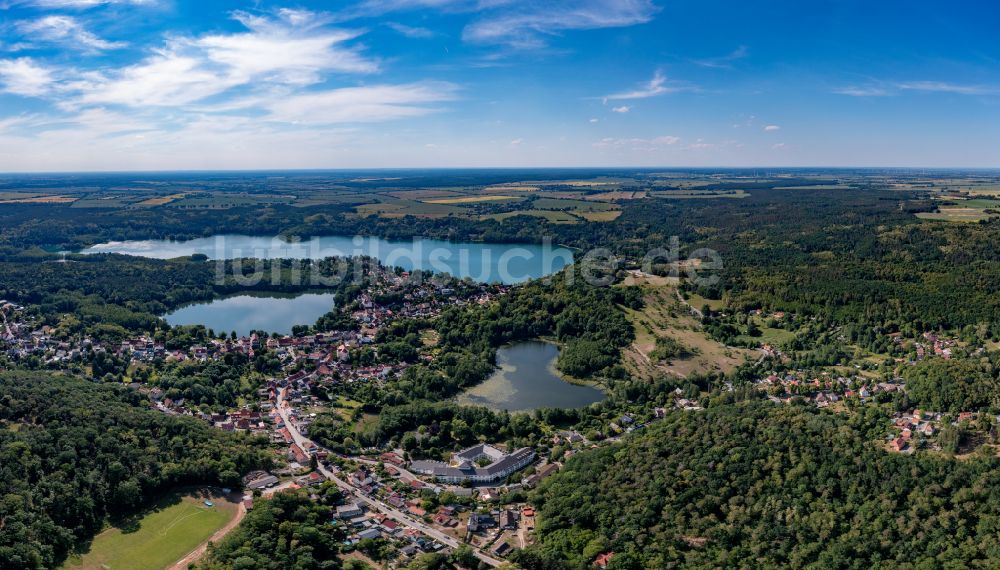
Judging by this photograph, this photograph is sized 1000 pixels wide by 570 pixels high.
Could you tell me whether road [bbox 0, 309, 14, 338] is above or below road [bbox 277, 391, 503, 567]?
above

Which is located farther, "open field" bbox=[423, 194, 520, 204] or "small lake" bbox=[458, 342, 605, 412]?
"open field" bbox=[423, 194, 520, 204]

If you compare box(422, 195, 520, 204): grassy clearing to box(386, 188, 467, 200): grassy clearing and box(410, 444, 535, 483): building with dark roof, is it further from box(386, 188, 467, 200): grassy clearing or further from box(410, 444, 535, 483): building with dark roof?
box(410, 444, 535, 483): building with dark roof

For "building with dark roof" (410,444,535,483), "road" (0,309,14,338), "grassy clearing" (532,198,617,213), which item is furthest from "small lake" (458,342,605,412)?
"grassy clearing" (532,198,617,213)

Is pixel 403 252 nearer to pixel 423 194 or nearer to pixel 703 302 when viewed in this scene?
pixel 703 302

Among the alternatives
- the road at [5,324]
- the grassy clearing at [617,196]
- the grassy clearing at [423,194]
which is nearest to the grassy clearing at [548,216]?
the grassy clearing at [617,196]

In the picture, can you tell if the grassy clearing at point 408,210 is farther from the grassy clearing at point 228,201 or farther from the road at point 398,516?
the road at point 398,516
